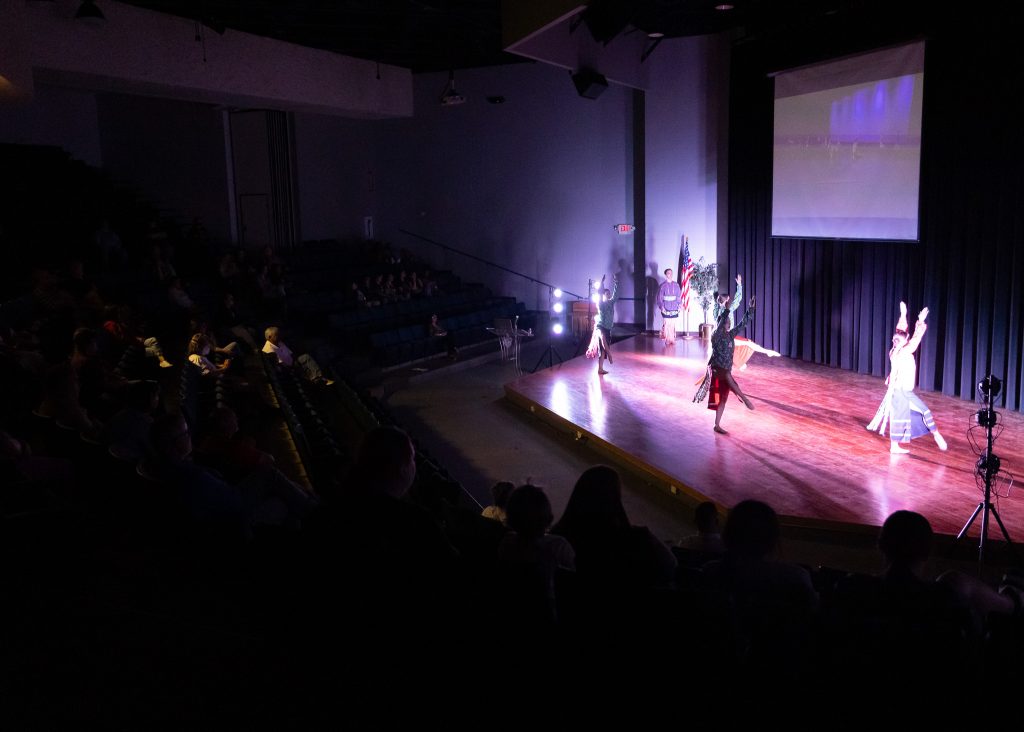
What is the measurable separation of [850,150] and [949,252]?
198 cm

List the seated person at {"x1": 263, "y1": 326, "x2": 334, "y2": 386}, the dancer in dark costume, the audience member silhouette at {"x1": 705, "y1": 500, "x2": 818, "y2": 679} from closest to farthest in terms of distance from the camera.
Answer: the audience member silhouette at {"x1": 705, "y1": 500, "x2": 818, "y2": 679}
the dancer in dark costume
the seated person at {"x1": 263, "y1": 326, "x2": 334, "y2": 386}

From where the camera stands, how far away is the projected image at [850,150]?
33.5 ft

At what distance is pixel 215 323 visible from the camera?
11.4 meters

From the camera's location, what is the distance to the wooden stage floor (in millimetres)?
6574

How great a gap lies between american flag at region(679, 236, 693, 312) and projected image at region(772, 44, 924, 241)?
1.90 meters

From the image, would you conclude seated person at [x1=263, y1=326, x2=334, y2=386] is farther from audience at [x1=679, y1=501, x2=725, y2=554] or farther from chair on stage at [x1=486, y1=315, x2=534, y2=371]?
audience at [x1=679, y1=501, x2=725, y2=554]

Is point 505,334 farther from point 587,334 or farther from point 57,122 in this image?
point 57,122

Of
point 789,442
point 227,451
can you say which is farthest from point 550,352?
point 227,451

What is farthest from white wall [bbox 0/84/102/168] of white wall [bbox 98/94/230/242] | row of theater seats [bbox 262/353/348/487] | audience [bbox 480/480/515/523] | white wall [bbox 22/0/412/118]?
audience [bbox 480/480/515/523]

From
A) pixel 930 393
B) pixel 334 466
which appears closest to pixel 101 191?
pixel 334 466

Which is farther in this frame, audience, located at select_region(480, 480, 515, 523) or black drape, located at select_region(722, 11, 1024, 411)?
black drape, located at select_region(722, 11, 1024, 411)

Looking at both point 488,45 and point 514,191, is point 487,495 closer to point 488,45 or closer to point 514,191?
point 488,45

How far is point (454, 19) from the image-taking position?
1203 cm

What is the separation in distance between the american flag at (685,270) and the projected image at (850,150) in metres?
1.90
